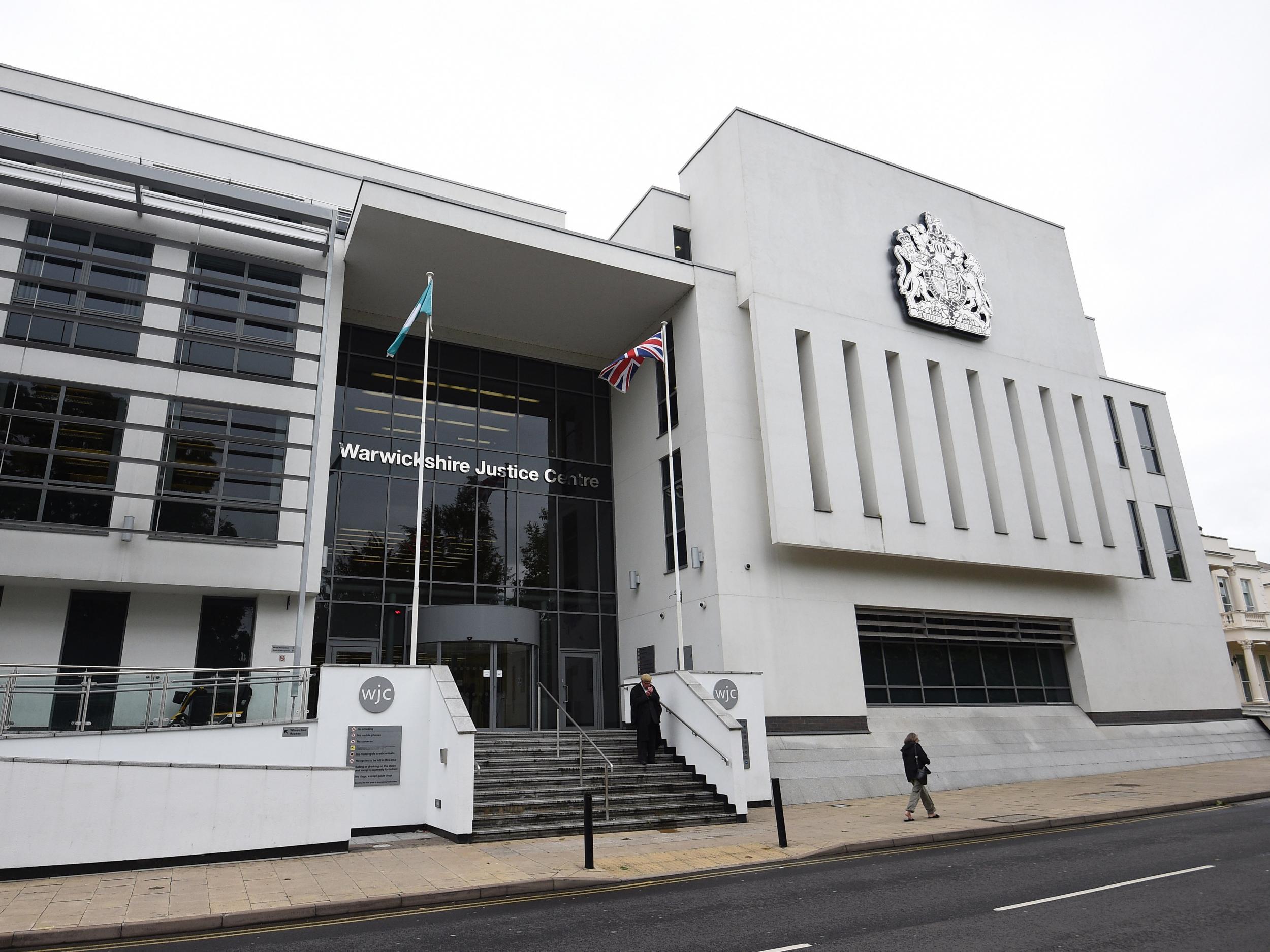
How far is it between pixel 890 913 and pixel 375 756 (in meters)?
10.0

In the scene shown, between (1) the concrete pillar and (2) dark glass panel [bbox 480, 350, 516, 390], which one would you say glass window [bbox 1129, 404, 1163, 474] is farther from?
(2) dark glass panel [bbox 480, 350, 516, 390]

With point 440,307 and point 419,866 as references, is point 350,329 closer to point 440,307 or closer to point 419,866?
point 440,307

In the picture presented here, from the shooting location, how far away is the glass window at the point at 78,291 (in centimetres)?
1902

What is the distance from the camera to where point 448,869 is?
37.3 feet

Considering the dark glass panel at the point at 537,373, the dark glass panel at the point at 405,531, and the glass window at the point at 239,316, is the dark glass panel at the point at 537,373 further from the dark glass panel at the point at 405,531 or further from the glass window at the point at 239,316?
the glass window at the point at 239,316

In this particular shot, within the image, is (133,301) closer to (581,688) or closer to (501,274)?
(501,274)

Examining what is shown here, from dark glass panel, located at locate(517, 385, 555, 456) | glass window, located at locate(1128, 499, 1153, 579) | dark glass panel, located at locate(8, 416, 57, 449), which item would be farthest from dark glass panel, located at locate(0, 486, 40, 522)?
glass window, located at locate(1128, 499, 1153, 579)

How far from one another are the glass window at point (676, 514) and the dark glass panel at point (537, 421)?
13.5 feet

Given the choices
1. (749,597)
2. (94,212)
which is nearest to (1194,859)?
(749,597)

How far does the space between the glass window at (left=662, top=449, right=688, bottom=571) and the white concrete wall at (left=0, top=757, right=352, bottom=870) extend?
12.6 metres

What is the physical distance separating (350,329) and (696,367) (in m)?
10.5

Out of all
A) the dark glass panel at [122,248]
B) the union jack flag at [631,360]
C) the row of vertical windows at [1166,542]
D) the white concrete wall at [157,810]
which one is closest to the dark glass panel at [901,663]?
the union jack flag at [631,360]

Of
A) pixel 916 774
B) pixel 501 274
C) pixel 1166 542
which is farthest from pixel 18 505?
pixel 1166 542

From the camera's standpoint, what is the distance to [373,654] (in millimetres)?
22172
